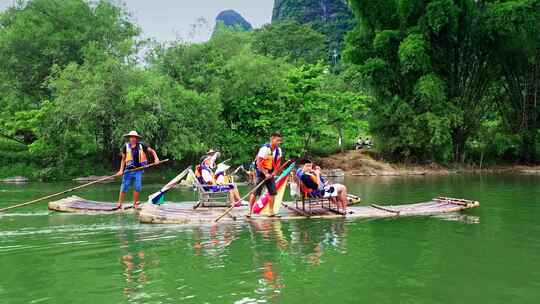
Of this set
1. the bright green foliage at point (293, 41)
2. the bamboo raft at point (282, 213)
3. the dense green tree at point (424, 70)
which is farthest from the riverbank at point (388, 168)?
the bright green foliage at point (293, 41)

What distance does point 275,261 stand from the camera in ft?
22.8

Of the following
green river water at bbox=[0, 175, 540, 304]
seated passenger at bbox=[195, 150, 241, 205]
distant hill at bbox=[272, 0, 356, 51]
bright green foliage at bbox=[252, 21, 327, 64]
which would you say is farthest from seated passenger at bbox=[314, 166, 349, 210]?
distant hill at bbox=[272, 0, 356, 51]

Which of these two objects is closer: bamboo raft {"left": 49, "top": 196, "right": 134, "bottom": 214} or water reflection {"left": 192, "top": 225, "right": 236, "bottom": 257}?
water reflection {"left": 192, "top": 225, "right": 236, "bottom": 257}

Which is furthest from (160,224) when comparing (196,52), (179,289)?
(196,52)

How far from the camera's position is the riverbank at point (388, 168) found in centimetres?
2913

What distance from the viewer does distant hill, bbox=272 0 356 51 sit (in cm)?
6825

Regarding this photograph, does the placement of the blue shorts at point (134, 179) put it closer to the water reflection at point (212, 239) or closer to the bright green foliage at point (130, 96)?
the water reflection at point (212, 239)

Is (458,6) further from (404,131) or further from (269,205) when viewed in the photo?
(269,205)

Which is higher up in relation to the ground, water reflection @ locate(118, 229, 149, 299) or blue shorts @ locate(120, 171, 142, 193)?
blue shorts @ locate(120, 171, 142, 193)

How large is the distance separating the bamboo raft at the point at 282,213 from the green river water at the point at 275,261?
35cm

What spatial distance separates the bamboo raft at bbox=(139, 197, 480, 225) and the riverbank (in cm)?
1709

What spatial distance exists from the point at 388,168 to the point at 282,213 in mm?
19894

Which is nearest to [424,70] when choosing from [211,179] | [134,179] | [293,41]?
[211,179]

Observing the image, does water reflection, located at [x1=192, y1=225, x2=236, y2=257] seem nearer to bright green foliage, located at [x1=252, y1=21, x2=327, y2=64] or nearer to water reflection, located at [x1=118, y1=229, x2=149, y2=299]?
water reflection, located at [x1=118, y1=229, x2=149, y2=299]
